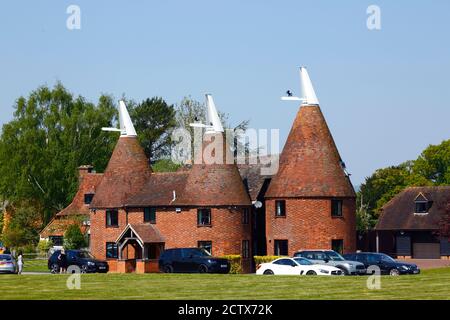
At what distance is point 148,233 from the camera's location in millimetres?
72062

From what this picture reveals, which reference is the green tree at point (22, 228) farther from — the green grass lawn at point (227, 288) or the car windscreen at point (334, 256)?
the green grass lawn at point (227, 288)

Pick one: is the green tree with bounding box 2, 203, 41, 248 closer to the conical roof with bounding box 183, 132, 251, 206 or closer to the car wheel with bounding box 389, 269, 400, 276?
the conical roof with bounding box 183, 132, 251, 206

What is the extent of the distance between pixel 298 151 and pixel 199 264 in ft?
46.2

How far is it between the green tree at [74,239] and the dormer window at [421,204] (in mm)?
27190

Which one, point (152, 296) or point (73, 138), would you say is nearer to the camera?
point (152, 296)

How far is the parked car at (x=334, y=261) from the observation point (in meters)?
55.2

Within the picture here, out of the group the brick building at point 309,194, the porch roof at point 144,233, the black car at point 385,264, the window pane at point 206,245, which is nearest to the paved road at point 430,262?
the brick building at point 309,194

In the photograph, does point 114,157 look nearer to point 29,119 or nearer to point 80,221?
point 80,221

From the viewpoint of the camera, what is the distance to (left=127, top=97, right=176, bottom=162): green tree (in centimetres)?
12475

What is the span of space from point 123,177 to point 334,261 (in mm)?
23677

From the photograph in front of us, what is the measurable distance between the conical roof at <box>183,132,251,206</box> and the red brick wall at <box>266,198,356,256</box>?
3.14 metres

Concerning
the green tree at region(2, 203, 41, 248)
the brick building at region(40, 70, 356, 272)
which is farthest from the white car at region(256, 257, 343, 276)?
the green tree at region(2, 203, 41, 248)
